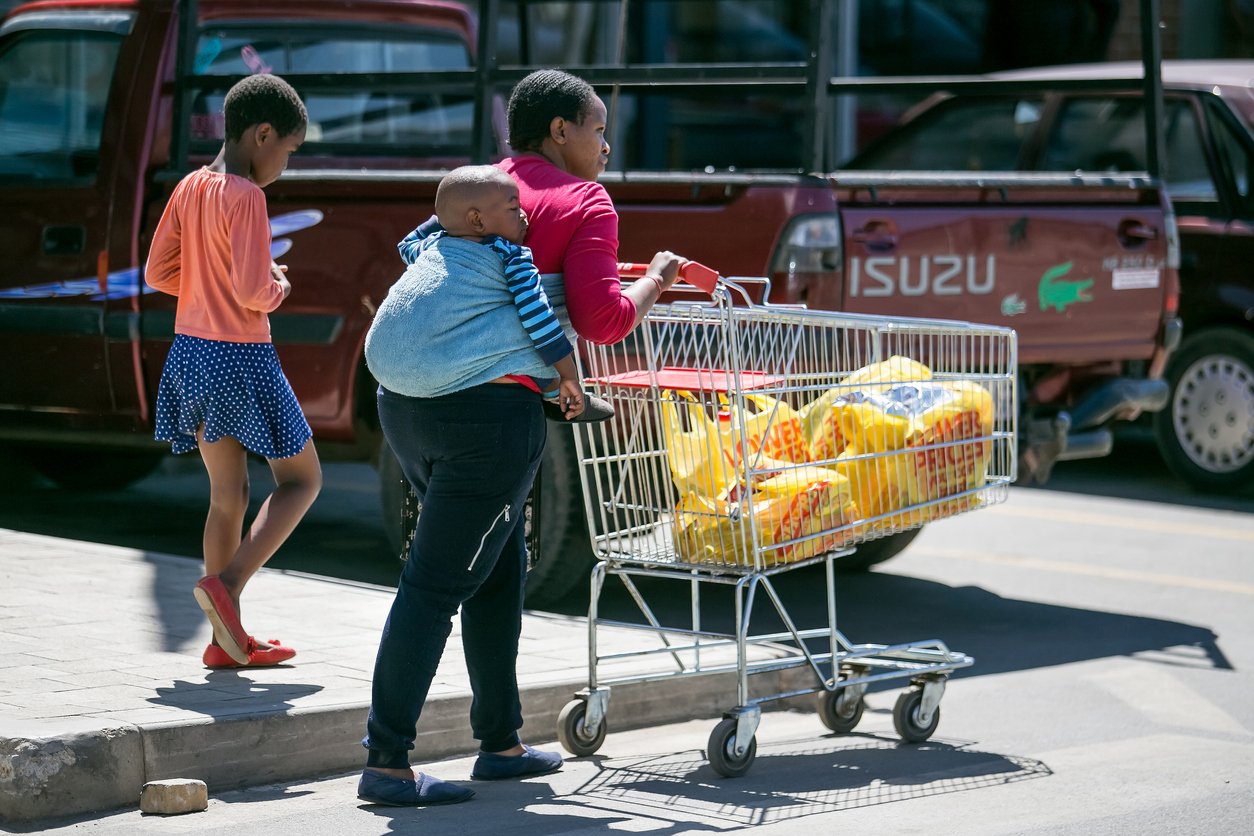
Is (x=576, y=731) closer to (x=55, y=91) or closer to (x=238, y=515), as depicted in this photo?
(x=238, y=515)

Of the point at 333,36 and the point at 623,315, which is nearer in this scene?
the point at 623,315

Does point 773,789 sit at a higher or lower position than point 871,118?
lower

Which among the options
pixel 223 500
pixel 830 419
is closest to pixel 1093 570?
pixel 830 419

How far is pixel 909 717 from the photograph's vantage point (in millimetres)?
5289

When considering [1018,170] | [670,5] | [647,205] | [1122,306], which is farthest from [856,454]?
[670,5]

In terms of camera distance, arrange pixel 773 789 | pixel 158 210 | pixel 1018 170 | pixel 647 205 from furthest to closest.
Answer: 1. pixel 1018 170
2. pixel 158 210
3. pixel 647 205
4. pixel 773 789

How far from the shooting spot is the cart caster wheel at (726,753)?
479 centimetres

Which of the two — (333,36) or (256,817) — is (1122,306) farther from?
(256,817)

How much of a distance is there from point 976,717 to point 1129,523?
13.2 ft

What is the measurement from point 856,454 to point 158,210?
3.36 m

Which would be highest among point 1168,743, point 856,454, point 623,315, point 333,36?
point 333,36

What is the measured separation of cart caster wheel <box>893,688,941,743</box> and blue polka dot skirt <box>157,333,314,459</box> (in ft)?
6.15

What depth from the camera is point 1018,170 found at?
35.6 feet

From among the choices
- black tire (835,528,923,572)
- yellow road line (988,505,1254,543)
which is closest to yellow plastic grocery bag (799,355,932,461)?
black tire (835,528,923,572)
